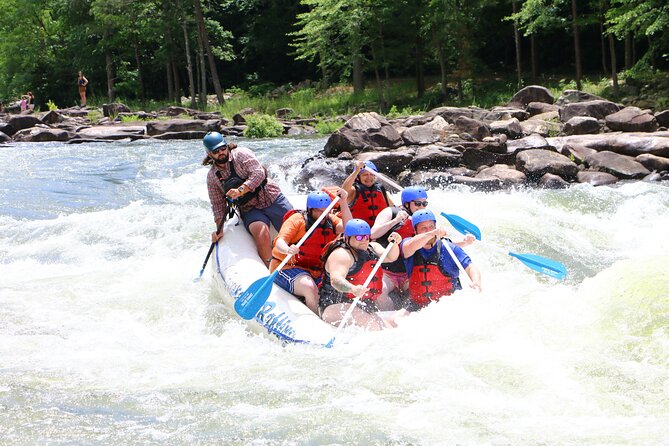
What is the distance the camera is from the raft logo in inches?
212

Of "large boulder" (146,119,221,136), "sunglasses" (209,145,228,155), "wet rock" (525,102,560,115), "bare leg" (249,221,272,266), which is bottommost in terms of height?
"bare leg" (249,221,272,266)

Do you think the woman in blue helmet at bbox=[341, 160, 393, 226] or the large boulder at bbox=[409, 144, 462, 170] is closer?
the woman in blue helmet at bbox=[341, 160, 393, 226]

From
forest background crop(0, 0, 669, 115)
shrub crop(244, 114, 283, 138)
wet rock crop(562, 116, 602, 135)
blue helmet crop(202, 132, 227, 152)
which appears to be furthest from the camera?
forest background crop(0, 0, 669, 115)

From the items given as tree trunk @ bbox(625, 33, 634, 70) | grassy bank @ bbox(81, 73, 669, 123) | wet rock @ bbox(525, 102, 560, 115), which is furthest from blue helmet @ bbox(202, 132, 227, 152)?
tree trunk @ bbox(625, 33, 634, 70)

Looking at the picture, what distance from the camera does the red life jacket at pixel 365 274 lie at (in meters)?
5.55

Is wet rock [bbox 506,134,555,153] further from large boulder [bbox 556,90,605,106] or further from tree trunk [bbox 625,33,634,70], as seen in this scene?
tree trunk [bbox 625,33,634,70]

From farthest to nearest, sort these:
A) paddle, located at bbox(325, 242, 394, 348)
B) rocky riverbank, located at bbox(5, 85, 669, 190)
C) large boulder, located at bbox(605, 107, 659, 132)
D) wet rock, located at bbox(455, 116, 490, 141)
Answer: large boulder, located at bbox(605, 107, 659, 132)
wet rock, located at bbox(455, 116, 490, 141)
rocky riverbank, located at bbox(5, 85, 669, 190)
paddle, located at bbox(325, 242, 394, 348)

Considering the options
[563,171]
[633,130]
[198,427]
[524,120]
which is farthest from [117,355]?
[524,120]

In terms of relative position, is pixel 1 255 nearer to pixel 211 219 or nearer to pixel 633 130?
pixel 211 219

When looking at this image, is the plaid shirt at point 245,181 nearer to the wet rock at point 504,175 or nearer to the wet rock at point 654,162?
the wet rock at point 504,175

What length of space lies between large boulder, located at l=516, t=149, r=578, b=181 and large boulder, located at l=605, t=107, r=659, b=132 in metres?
3.00

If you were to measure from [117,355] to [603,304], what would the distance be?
3.55 metres

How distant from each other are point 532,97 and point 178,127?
8882 mm

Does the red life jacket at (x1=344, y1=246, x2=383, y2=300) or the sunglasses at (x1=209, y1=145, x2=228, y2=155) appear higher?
the sunglasses at (x1=209, y1=145, x2=228, y2=155)
